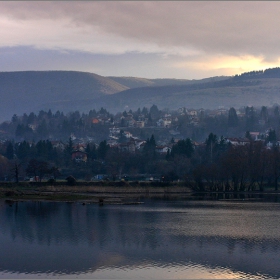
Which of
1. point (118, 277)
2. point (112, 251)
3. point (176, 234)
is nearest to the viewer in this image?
point (118, 277)

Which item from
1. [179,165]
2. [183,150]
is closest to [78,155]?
[183,150]

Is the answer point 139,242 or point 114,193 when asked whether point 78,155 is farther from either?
point 139,242

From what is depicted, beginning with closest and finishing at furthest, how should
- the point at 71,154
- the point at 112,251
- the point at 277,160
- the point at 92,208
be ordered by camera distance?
the point at 112,251, the point at 92,208, the point at 277,160, the point at 71,154

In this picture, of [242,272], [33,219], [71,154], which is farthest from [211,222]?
[71,154]

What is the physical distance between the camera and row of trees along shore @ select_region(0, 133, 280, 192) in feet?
339

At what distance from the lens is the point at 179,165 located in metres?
122

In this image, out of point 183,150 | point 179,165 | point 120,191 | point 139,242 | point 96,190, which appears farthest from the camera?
point 183,150

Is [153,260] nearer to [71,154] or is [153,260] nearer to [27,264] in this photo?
[27,264]

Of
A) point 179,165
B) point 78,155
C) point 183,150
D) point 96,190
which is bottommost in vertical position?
point 96,190

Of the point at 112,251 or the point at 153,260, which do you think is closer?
the point at 153,260

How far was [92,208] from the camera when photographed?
68.6 meters

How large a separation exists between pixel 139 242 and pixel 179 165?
77.7 metres

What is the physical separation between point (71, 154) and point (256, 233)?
101924 mm

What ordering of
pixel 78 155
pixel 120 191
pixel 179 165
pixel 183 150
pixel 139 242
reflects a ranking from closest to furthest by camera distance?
pixel 139 242
pixel 120 191
pixel 179 165
pixel 183 150
pixel 78 155
